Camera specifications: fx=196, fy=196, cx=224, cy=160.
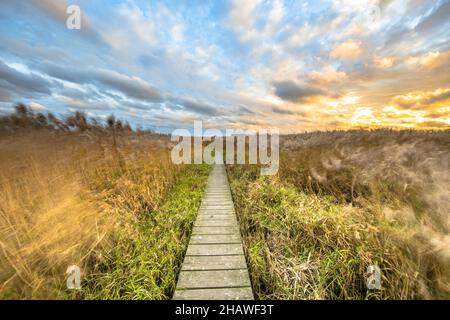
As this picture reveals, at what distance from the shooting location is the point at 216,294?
7.11 feet

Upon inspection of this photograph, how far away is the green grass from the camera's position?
2279mm

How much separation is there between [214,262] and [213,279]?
325 millimetres

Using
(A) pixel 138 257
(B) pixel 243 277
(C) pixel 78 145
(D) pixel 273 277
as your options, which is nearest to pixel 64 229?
(A) pixel 138 257

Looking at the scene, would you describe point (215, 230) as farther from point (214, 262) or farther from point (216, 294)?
point (216, 294)

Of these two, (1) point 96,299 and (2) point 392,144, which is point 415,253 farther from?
(2) point 392,144

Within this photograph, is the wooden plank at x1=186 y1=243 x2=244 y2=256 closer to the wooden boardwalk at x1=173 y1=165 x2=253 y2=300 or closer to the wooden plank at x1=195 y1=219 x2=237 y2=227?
the wooden boardwalk at x1=173 y1=165 x2=253 y2=300

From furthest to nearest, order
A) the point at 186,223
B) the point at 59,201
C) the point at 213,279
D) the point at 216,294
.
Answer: the point at 186,223
the point at 59,201
the point at 213,279
the point at 216,294

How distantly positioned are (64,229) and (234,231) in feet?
8.26

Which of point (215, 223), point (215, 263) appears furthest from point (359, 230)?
point (215, 223)

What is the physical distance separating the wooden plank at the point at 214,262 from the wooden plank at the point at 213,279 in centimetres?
8

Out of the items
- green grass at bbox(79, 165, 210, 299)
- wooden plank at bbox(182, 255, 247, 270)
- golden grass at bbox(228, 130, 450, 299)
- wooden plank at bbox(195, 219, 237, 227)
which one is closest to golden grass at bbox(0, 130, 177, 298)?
green grass at bbox(79, 165, 210, 299)

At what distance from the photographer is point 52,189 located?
3408 mm

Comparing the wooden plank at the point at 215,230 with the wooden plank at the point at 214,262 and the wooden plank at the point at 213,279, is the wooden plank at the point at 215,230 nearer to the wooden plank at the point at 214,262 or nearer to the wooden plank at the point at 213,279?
the wooden plank at the point at 214,262
